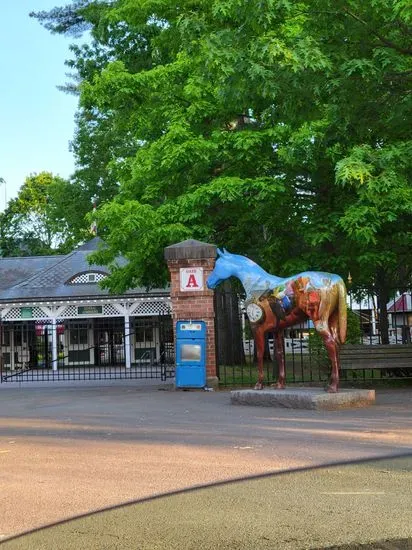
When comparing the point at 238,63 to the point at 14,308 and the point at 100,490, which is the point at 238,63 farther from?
the point at 14,308

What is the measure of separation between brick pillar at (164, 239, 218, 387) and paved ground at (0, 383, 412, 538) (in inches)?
71.3

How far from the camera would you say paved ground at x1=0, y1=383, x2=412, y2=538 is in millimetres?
5312

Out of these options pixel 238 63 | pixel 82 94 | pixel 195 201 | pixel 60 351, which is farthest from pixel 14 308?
pixel 238 63

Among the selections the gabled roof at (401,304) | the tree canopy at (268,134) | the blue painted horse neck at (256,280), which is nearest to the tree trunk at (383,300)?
the tree canopy at (268,134)

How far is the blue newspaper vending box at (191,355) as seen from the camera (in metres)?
13.1

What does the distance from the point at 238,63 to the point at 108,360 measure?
73.7 feet

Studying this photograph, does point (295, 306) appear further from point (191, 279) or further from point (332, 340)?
point (191, 279)

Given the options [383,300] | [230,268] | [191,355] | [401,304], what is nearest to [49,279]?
[401,304]

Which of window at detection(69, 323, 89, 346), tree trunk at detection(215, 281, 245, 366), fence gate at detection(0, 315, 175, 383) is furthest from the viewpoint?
window at detection(69, 323, 89, 346)

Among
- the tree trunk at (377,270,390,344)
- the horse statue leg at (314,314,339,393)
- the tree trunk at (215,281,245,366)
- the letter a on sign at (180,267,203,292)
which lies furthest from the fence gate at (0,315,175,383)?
the horse statue leg at (314,314,339,393)

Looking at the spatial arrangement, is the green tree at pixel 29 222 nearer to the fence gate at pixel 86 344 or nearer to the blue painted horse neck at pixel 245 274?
the fence gate at pixel 86 344

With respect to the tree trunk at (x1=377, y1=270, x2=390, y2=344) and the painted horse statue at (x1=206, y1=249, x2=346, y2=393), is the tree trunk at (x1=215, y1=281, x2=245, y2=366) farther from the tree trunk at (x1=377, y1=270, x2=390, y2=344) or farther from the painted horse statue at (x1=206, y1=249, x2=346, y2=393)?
the painted horse statue at (x1=206, y1=249, x2=346, y2=393)

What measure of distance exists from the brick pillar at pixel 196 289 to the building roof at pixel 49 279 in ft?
42.9

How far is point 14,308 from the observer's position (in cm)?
2864
